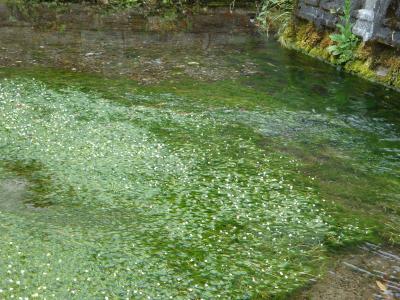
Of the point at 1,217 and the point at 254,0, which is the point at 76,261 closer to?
the point at 1,217

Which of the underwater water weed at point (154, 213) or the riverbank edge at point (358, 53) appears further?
the riverbank edge at point (358, 53)

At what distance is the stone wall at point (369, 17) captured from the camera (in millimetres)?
7258

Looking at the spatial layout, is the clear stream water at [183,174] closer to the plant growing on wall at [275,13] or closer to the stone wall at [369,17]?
the stone wall at [369,17]

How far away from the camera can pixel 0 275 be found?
10.2 ft

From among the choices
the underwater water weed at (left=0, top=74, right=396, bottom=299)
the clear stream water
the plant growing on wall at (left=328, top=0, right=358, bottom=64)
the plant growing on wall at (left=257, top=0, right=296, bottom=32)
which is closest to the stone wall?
the plant growing on wall at (left=328, top=0, right=358, bottom=64)

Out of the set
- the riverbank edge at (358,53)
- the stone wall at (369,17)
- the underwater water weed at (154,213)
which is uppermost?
the stone wall at (369,17)

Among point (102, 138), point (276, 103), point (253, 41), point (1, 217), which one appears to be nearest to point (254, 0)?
point (253, 41)

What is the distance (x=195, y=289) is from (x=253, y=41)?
7.24m

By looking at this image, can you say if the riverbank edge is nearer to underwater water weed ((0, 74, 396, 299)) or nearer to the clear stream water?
the clear stream water

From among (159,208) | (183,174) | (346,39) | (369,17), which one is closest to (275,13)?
(346,39)

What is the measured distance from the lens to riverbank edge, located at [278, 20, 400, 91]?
738 cm

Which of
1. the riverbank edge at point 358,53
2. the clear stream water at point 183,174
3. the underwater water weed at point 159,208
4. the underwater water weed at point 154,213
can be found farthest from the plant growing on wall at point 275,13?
the underwater water weed at point 154,213

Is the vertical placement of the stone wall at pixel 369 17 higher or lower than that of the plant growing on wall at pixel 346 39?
higher

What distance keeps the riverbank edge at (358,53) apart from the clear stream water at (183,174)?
30 centimetres
